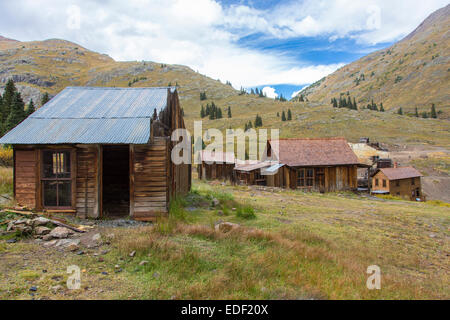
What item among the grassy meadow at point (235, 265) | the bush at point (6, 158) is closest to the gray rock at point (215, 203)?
the grassy meadow at point (235, 265)

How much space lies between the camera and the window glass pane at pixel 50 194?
985 cm

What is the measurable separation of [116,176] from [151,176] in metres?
3.68

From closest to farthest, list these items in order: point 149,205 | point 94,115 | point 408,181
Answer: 1. point 149,205
2. point 94,115
3. point 408,181

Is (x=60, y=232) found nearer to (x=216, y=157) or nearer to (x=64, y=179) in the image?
(x=64, y=179)

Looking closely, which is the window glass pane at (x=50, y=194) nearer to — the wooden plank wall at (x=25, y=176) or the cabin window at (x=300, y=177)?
the wooden plank wall at (x=25, y=176)

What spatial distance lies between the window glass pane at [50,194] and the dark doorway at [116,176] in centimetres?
231

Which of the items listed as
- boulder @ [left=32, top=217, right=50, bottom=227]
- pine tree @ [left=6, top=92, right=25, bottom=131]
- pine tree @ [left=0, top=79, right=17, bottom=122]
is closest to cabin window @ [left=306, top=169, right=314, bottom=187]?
boulder @ [left=32, top=217, right=50, bottom=227]

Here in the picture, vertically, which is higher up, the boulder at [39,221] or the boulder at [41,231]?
the boulder at [39,221]

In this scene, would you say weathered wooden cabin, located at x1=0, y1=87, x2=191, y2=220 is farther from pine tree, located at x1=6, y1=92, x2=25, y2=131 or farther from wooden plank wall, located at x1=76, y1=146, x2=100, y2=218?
pine tree, located at x1=6, y1=92, x2=25, y2=131

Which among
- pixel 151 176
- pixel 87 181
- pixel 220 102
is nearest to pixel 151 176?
pixel 151 176
